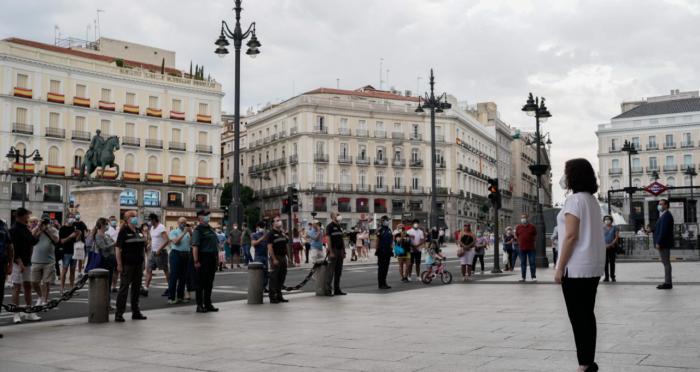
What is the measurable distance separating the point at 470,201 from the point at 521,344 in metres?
84.0

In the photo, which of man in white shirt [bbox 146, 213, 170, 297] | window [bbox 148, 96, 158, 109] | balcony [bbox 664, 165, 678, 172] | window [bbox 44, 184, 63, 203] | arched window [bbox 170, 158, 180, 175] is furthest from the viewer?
balcony [bbox 664, 165, 678, 172]

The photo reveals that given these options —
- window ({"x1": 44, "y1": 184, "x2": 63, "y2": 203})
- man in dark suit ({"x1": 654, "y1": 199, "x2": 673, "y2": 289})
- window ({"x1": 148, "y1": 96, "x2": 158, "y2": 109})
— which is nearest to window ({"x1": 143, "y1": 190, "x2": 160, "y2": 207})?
window ({"x1": 44, "y1": 184, "x2": 63, "y2": 203})

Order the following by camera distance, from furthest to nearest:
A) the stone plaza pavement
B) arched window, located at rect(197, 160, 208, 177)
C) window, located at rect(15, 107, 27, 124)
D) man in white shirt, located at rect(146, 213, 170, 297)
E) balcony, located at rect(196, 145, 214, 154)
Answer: balcony, located at rect(196, 145, 214, 154), arched window, located at rect(197, 160, 208, 177), window, located at rect(15, 107, 27, 124), man in white shirt, located at rect(146, 213, 170, 297), the stone plaza pavement

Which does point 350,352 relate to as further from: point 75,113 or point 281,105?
point 281,105

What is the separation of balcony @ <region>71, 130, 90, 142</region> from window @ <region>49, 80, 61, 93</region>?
3.74 meters

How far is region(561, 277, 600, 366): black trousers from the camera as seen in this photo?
17.4ft

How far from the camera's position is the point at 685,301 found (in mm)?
11516

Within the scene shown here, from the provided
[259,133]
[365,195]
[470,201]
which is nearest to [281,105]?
[259,133]

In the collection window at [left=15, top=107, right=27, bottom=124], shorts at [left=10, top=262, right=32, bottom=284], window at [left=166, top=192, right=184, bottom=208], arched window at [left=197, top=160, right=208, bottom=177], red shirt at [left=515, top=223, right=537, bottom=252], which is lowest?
shorts at [left=10, top=262, right=32, bottom=284]

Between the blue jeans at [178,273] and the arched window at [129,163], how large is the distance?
51665mm

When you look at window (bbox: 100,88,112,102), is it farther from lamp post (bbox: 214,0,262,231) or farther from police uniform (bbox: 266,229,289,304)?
police uniform (bbox: 266,229,289,304)

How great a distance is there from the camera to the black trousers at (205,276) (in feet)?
39.1

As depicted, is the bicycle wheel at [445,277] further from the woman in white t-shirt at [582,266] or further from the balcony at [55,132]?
the balcony at [55,132]

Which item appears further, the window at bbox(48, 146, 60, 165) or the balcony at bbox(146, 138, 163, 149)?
the balcony at bbox(146, 138, 163, 149)
